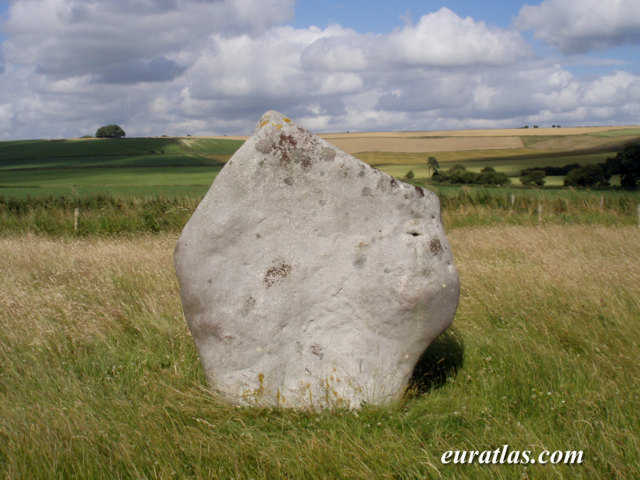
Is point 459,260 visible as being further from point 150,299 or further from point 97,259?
point 97,259

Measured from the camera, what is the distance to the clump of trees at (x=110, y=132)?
261ft

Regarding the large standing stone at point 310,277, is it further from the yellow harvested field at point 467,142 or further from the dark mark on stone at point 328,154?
the yellow harvested field at point 467,142

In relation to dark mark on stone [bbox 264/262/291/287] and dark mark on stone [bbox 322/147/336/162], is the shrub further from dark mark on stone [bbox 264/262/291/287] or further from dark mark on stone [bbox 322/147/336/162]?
dark mark on stone [bbox 264/262/291/287]

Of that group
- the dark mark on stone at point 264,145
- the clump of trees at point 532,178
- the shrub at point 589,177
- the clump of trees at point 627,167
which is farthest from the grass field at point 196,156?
the dark mark on stone at point 264,145

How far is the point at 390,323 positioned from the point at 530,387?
115cm

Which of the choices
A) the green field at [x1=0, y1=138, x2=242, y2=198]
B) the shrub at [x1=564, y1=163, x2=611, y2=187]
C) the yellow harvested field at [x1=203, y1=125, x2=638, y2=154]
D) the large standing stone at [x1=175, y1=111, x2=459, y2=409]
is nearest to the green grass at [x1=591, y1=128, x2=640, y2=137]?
the yellow harvested field at [x1=203, y1=125, x2=638, y2=154]

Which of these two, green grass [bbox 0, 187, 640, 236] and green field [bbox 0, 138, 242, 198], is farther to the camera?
green field [bbox 0, 138, 242, 198]

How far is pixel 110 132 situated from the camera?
79.5 meters

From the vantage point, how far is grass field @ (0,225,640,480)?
3.15 meters

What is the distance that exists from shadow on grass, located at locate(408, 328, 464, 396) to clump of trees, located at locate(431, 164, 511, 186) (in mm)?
28386

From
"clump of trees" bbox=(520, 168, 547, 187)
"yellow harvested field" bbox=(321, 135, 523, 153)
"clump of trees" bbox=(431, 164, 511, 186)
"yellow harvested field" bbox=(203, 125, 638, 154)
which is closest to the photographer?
"clump of trees" bbox=(520, 168, 547, 187)

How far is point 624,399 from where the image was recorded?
142 inches

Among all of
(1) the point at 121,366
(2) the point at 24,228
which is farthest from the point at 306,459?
(2) the point at 24,228

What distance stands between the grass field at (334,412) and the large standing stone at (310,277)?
0.87 ft
